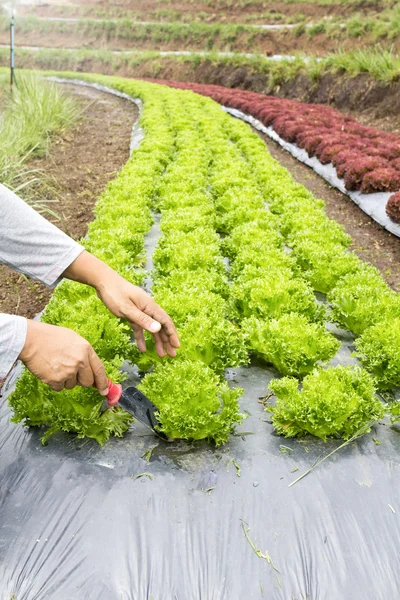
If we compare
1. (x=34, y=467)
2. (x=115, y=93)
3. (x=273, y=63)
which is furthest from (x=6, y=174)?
(x=273, y=63)

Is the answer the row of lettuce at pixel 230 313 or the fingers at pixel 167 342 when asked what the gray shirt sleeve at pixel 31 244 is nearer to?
the fingers at pixel 167 342

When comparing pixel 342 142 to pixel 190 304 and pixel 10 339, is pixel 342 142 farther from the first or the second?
pixel 10 339

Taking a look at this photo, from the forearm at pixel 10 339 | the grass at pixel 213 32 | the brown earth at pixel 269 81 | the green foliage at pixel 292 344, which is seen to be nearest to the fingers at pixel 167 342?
the forearm at pixel 10 339

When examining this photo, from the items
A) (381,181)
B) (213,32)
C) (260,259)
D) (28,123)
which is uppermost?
(260,259)

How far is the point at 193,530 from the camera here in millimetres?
2596

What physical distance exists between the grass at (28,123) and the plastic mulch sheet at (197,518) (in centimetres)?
590

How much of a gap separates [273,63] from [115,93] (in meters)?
7.31

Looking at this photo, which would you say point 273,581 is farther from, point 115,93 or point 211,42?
point 211,42

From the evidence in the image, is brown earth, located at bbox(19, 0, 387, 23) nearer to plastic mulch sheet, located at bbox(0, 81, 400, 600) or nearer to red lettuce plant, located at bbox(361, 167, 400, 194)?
red lettuce plant, located at bbox(361, 167, 400, 194)

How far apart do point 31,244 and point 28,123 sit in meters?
10.1

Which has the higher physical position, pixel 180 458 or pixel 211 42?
pixel 180 458

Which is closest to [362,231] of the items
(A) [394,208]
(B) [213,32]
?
(A) [394,208]

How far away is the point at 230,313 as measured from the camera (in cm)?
463

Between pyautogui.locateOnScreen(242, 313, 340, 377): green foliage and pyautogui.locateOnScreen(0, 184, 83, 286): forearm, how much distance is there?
1.68m
